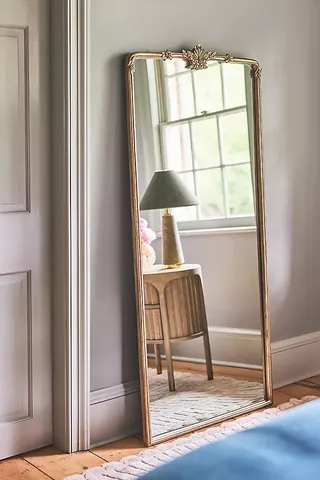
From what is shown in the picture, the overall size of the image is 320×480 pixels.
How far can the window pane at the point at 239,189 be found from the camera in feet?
10.4

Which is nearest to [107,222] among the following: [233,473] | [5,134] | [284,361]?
[5,134]

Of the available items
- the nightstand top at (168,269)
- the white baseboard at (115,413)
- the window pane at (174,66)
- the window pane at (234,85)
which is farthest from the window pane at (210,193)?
the white baseboard at (115,413)

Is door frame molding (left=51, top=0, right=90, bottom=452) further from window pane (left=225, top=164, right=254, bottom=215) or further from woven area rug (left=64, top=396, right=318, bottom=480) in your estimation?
window pane (left=225, top=164, right=254, bottom=215)

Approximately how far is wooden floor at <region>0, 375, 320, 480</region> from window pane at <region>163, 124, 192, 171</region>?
1.18 metres

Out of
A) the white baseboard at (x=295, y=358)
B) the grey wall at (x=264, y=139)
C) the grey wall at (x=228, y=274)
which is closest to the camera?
the grey wall at (x=264, y=139)

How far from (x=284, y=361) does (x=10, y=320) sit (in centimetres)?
155

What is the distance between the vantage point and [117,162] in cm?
285

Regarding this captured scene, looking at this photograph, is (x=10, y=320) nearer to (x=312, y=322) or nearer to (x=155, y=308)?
(x=155, y=308)

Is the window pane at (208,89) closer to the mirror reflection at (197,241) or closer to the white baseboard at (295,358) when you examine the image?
the mirror reflection at (197,241)

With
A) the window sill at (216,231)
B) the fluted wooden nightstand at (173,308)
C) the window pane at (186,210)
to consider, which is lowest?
the fluted wooden nightstand at (173,308)

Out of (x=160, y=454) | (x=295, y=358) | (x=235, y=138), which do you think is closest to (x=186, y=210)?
(x=235, y=138)

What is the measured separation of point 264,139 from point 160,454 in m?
1.63

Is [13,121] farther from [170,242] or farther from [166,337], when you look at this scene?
[166,337]

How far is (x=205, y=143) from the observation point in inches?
122
